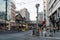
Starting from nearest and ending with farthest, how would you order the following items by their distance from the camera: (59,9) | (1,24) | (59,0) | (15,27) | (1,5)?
(59,0)
(59,9)
(1,24)
(1,5)
(15,27)

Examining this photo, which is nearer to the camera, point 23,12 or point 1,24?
point 1,24

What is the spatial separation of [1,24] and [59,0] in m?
47.1

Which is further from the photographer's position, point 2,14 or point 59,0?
point 2,14

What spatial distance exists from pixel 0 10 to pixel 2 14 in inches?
181

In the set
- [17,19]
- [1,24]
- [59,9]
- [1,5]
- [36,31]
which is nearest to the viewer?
[36,31]

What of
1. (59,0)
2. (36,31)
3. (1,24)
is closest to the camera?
(36,31)

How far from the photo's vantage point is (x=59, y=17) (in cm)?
5950

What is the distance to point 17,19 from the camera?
139750 millimetres

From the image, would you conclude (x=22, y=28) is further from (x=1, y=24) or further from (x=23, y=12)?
(x=23, y=12)

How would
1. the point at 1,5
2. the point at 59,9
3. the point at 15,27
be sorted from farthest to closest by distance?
the point at 15,27 → the point at 1,5 → the point at 59,9

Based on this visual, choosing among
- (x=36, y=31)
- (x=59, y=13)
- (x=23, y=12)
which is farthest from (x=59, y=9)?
(x=23, y=12)

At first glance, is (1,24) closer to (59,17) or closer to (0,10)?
(0,10)

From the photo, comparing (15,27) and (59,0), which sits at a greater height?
(59,0)

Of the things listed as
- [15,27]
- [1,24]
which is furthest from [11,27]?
[1,24]
